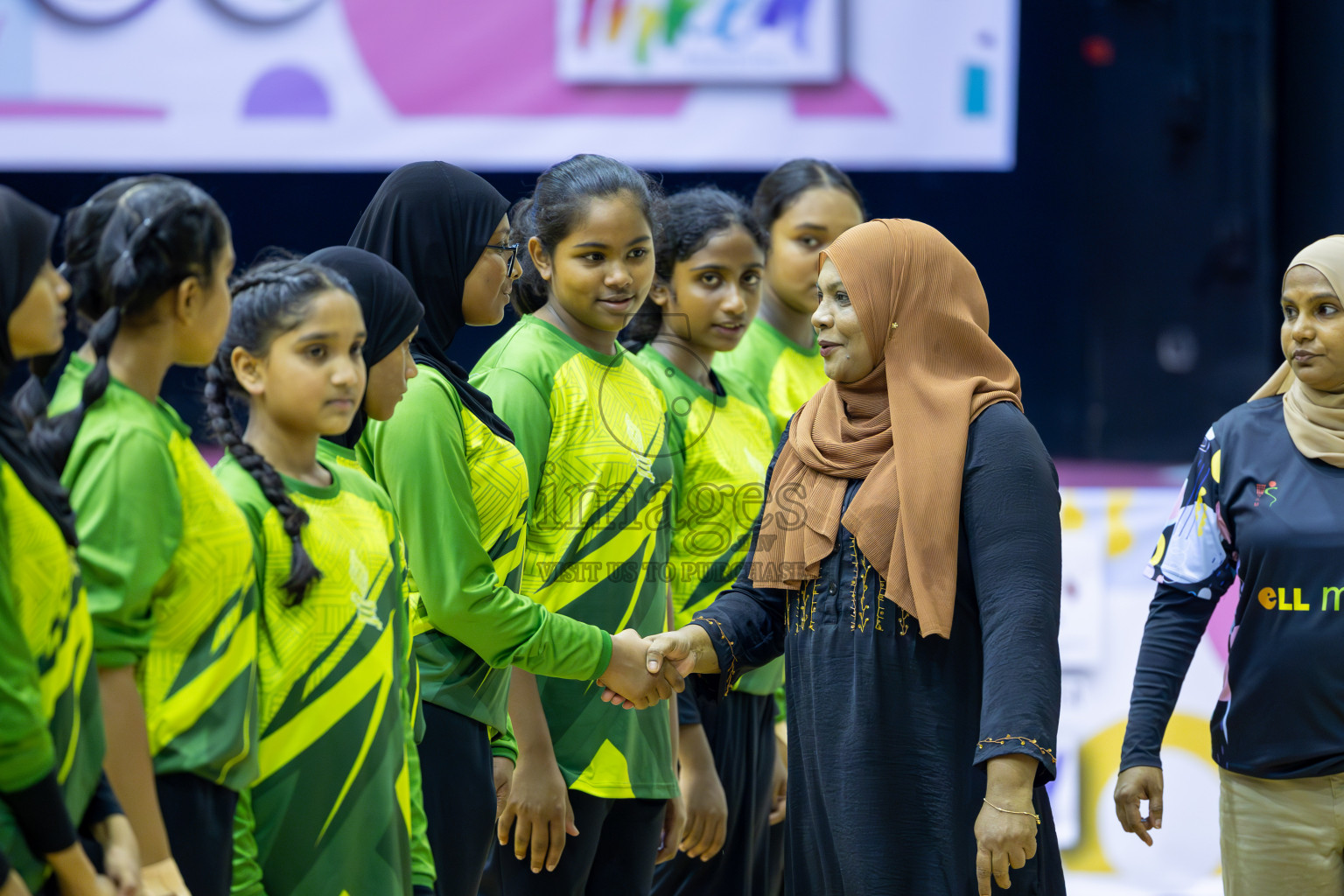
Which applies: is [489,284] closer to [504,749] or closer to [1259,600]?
[504,749]

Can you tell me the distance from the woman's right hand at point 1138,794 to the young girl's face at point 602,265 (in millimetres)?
1194

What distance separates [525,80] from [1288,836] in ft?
10.8

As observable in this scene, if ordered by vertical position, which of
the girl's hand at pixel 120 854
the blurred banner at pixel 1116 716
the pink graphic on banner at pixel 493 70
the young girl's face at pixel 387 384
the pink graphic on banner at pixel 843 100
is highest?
the pink graphic on banner at pixel 493 70

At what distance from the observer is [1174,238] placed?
4.80m

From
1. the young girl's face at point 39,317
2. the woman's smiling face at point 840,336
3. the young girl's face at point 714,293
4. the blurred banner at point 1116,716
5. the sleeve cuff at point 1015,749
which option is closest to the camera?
the young girl's face at point 39,317

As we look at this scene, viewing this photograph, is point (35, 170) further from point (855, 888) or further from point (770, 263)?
point (855, 888)

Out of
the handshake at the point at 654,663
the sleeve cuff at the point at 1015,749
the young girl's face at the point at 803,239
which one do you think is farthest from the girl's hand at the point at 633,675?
the young girl's face at the point at 803,239

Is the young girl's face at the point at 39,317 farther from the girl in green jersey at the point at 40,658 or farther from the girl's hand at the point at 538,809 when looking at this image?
the girl's hand at the point at 538,809

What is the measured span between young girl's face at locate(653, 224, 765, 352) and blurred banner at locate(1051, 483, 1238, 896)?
1385 millimetres

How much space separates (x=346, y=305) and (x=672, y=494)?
1024mm

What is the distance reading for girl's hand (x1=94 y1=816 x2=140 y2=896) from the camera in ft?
4.80

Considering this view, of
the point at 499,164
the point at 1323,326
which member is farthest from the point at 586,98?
the point at 1323,326

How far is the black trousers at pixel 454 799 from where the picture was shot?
218cm

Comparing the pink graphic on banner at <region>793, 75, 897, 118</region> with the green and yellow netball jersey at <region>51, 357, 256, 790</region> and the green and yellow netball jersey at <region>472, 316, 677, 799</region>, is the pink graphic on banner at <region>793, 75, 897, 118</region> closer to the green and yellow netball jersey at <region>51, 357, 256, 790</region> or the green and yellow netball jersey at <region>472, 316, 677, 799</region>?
the green and yellow netball jersey at <region>472, 316, 677, 799</region>
